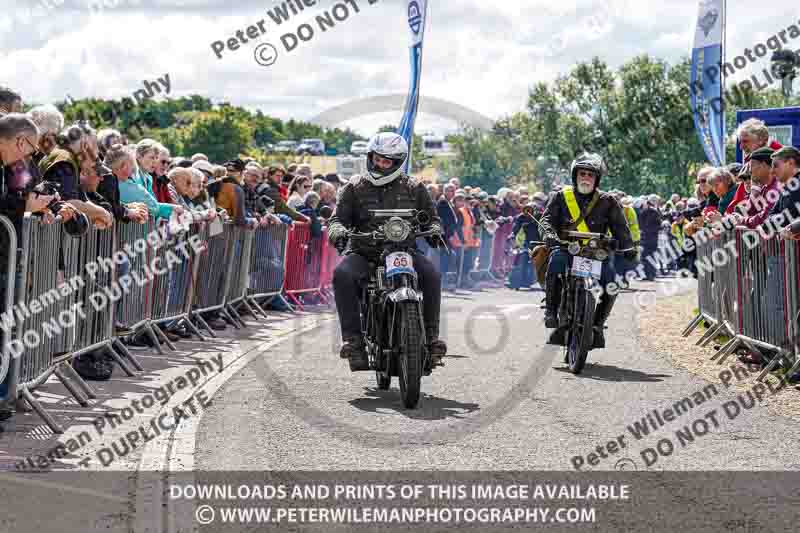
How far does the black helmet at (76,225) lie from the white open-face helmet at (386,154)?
7.46 feet

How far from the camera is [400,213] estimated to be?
1012cm

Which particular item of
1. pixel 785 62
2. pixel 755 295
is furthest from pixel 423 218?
pixel 785 62

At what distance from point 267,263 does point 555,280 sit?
618 centimetres

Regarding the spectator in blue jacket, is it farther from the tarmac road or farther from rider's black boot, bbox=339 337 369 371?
rider's black boot, bbox=339 337 369 371

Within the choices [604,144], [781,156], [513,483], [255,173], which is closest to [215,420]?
[513,483]

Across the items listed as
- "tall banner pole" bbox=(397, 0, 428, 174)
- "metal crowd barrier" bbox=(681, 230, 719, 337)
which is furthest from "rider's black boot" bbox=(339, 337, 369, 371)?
"tall banner pole" bbox=(397, 0, 428, 174)

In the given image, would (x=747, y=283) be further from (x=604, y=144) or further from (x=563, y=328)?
(x=604, y=144)

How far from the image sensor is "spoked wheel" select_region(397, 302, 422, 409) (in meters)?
9.22

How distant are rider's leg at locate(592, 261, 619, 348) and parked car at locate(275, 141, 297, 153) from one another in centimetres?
15247

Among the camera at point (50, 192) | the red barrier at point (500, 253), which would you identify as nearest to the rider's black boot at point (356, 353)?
the camera at point (50, 192)

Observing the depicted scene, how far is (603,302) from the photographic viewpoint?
12.3m

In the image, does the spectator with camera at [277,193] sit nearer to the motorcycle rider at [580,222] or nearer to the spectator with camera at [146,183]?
the spectator with camera at [146,183]

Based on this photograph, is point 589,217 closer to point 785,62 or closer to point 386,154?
point 386,154

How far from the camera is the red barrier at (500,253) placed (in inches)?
1227
